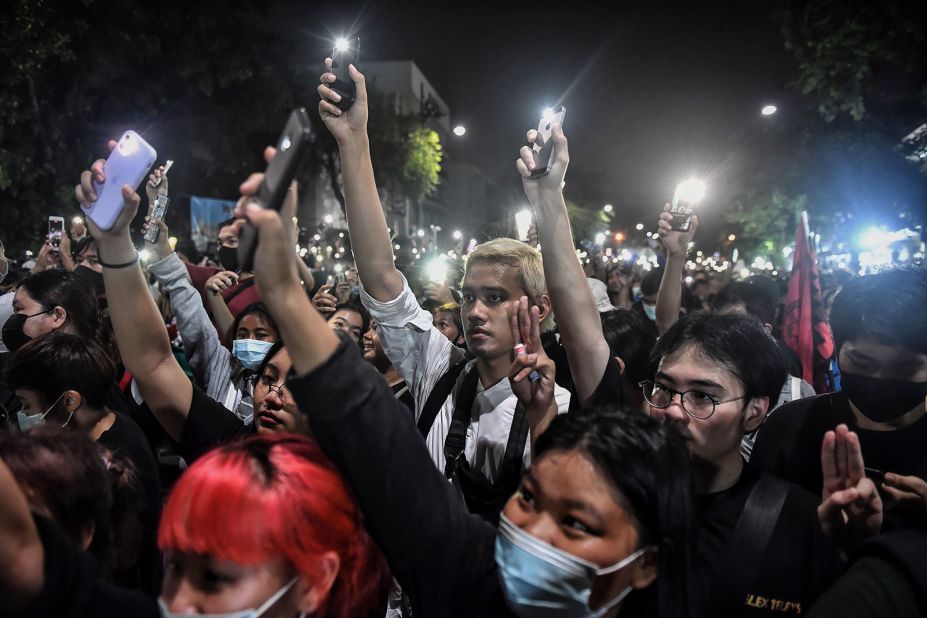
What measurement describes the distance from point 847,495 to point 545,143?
172 cm

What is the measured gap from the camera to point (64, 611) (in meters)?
1.50

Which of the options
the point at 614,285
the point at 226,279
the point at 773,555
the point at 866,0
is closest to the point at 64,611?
the point at 773,555

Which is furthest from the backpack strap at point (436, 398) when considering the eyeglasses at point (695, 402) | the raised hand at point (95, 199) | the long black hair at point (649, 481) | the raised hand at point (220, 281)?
the raised hand at point (220, 281)

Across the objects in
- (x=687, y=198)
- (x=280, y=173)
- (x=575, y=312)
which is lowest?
(x=575, y=312)

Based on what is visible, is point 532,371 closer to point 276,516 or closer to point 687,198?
point 276,516

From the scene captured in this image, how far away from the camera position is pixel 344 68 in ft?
9.14

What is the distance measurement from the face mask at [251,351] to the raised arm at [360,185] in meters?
1.39

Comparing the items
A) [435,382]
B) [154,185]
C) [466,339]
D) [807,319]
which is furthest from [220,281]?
[807,319]

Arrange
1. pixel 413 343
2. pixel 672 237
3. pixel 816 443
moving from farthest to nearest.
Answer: pixel 672 237, pixel 413 343, pixel 816 443

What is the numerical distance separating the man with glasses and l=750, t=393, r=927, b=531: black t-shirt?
0.29 m

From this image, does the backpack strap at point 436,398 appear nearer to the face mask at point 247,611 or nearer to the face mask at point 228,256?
the face mask at point 247,611

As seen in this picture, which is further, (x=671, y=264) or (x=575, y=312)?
(x=671, y=264)

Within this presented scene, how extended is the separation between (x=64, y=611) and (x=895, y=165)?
2630 centimetres

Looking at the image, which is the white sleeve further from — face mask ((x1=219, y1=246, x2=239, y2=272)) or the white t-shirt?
face mask ((x1=219, y1=246, x2=239, y2=272))
